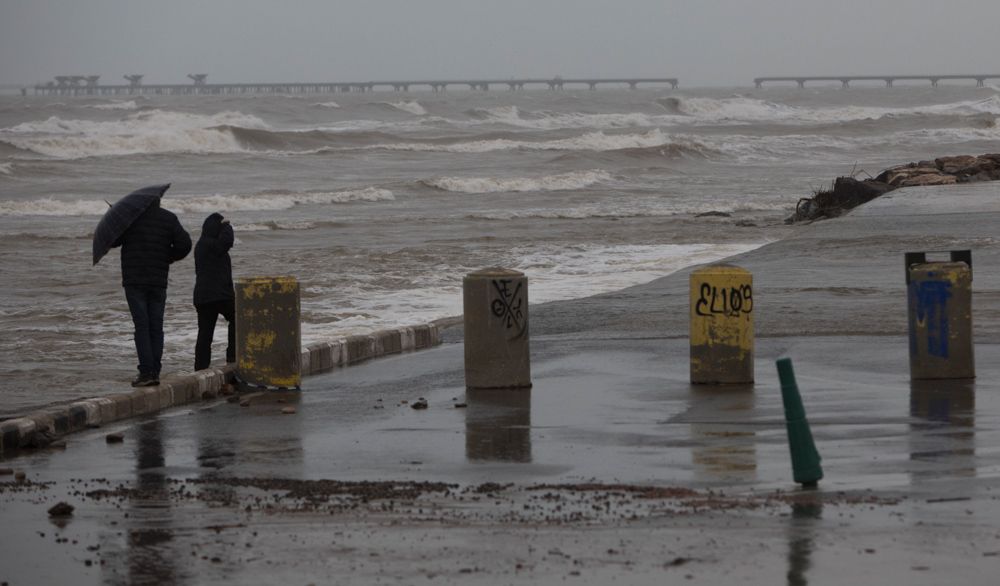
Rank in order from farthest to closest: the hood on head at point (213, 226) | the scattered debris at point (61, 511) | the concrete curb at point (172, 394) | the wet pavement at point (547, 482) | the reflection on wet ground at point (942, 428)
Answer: the hood on head at point (213, 226) < the concrete curb at point (172, 394) < the reflection on wet ground at point (942, 428) < the scattered debris at point (61, 511) < the wet pavement at point (547, 482)

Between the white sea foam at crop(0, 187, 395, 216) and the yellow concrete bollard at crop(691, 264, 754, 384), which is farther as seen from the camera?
the white sea foam at crop(0, 187, 395, 216)

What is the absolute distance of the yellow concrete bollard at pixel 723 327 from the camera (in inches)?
461

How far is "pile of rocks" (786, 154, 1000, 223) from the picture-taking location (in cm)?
3456

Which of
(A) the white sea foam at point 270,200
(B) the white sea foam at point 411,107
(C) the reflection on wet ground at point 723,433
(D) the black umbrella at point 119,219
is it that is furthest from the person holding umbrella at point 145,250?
(B) the white sea foam at point 411,107

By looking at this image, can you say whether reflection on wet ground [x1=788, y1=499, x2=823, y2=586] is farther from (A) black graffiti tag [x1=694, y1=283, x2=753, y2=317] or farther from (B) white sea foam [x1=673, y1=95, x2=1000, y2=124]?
(B) white sea foam [x1=673, y1=95, x2=1000, y2=124]

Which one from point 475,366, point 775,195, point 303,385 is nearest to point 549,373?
point 475,366

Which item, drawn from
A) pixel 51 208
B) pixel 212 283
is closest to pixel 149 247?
pixel 212 283

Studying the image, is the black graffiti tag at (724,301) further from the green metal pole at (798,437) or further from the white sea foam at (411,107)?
the white sea foam at (411,107)

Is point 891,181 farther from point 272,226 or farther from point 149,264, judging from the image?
point 149,264

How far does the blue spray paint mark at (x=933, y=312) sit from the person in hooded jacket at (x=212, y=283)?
17.6 feet

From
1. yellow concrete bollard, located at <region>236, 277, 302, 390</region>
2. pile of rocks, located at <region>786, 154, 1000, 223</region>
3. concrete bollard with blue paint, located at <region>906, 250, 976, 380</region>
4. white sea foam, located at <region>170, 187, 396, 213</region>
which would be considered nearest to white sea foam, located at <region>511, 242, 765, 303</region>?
pile of rocks, located at <region>786, 154, 1000, 223</region>

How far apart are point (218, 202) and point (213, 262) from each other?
3702 centimetres

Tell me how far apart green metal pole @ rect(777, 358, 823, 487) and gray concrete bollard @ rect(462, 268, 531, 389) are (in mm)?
4332

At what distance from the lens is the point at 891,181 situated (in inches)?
1516
